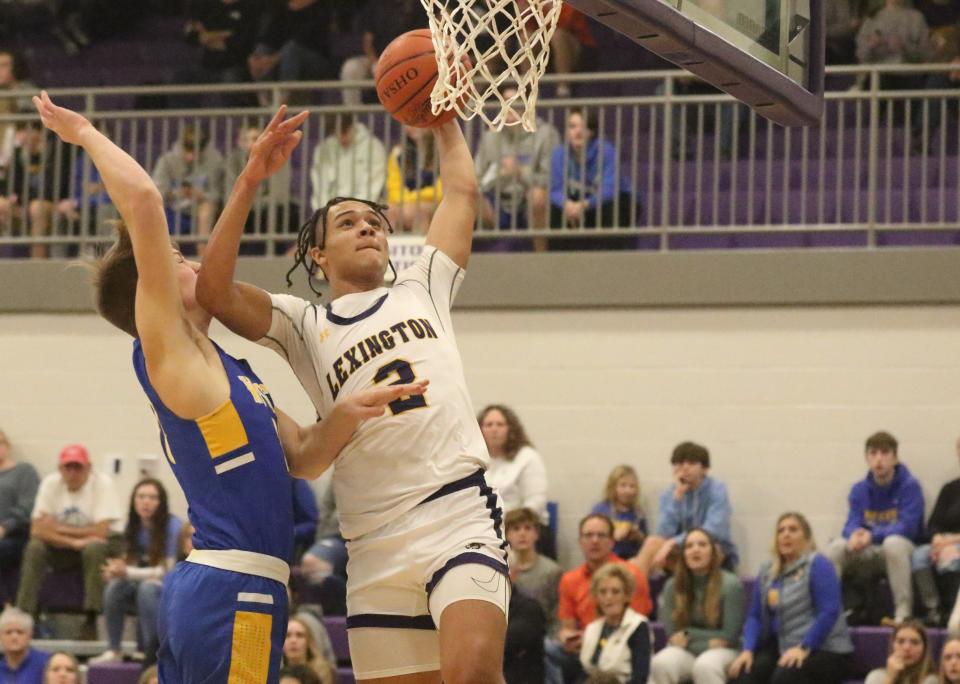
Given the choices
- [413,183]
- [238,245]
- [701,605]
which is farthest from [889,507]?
[238,245]

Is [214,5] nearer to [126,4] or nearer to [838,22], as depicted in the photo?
[126,4]

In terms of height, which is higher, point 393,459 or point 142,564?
point 393,459

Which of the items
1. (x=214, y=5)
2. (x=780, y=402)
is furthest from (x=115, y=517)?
(x=214, y=5)

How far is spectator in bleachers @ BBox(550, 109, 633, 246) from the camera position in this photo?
465 inches

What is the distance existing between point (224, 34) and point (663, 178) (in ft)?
18.9

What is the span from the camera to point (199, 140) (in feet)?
41.7

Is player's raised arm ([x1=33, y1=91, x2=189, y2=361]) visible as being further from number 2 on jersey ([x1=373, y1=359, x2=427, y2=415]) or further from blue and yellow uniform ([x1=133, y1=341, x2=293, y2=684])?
number 2 on jersey ([x1=373, y1=359, x2=427, y2=415])

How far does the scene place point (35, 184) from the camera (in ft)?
43.5

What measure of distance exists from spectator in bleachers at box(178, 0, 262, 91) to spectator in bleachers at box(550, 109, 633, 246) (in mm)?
4378

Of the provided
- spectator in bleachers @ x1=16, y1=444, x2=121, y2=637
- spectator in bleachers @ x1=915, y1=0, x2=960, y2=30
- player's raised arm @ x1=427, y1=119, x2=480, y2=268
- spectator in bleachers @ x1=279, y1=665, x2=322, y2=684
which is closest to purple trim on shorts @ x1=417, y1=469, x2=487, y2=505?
player's raised arm @ x1=427, y1=119, x2=480, y2=268

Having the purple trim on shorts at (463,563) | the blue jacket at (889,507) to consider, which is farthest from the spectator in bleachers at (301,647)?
the purple trim on shorts at (463,563)

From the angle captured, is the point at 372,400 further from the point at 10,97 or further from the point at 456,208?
the point at 10,97

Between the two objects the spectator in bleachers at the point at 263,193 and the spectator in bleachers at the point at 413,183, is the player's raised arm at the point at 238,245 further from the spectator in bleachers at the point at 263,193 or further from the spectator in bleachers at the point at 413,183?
the spectator in bleachers at the point at 263,193

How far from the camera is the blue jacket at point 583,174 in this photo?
38.9 feet
